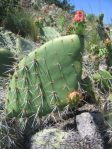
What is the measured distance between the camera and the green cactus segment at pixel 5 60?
4012 mm

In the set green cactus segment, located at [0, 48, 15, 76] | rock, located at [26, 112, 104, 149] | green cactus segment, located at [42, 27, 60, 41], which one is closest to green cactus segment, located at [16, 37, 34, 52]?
green cactus segment, located at [0, 48, 15, 76]

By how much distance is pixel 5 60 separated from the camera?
405cm

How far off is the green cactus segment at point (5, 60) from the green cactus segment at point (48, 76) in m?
0.37

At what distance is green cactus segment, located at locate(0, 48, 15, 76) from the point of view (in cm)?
401

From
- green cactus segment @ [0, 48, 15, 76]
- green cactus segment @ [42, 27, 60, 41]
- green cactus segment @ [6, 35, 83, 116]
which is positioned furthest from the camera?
green cactus segment @ [42, 27, 60, 41]

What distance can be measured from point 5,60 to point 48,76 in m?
0.59

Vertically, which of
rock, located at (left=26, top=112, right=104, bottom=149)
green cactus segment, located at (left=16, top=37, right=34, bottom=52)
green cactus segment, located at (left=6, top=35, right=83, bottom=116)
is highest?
green cactus segment, located at (left=16, top=37, right=34, bottom=52)

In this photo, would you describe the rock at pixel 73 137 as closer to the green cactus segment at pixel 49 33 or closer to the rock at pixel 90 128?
the rock at pixel 90 128

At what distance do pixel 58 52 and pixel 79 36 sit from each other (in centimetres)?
20

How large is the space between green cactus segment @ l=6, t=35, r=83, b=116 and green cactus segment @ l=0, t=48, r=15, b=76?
1.22 ft

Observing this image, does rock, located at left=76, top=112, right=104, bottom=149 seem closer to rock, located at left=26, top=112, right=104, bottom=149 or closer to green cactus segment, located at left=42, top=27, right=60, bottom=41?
rock, located at left=26, top=112, right=104, bottom=149

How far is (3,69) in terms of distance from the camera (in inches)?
160

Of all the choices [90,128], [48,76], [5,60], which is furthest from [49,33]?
[90,128]

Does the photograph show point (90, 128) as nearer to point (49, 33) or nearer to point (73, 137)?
point (73, 137)
